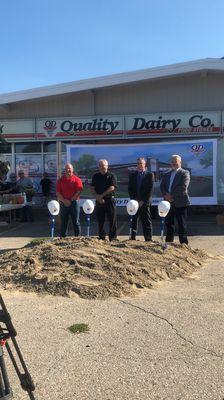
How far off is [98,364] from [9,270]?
3595 mm

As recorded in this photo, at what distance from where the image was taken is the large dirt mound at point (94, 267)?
22.9 ft

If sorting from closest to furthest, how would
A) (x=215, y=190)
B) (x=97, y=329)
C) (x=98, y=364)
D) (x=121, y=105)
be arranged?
(x=98, y=364), (x=97, y=329), (x=215, y=190), (x=121, y=105)

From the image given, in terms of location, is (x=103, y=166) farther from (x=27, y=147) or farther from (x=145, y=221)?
(x=27, y=147)

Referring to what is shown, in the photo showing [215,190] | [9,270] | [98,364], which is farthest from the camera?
[215,190]

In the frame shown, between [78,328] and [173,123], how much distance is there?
13.0 m

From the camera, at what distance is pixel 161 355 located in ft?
15.3

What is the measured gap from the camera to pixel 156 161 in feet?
48.8

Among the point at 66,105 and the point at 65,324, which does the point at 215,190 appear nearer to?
the point at 66,105

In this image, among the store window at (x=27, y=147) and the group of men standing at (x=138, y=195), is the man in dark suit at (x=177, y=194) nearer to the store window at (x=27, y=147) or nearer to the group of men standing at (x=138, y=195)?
the group of men standing at (x=138, y=195)

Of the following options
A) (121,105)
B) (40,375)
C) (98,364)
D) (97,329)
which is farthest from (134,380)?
(121,105)

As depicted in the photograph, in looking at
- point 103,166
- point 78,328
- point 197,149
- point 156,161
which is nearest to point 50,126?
point 156,161

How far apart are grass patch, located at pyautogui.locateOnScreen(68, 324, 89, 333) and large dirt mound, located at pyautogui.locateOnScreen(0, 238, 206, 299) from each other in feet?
3.79

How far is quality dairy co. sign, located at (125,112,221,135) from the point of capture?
1733 cm

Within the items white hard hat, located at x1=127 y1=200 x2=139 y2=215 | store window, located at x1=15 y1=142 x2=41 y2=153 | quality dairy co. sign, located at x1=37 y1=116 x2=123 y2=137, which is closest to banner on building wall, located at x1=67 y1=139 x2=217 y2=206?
quality dairy co. sign, located at x1=37 y1=116 x2=123 y2=137
